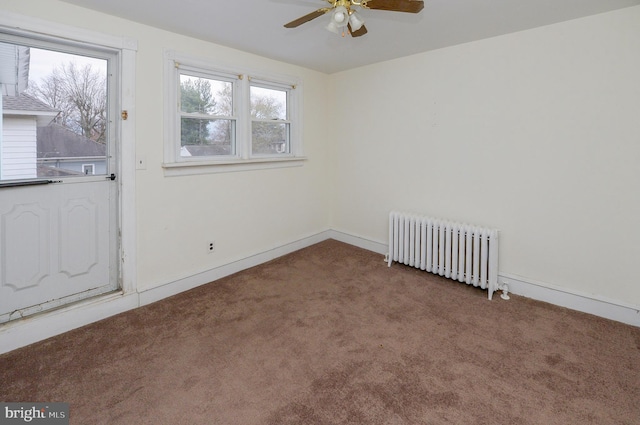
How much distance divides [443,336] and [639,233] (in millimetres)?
1740

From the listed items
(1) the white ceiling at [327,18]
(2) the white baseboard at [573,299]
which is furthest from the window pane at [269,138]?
(2) the white baseboard at [573,299]

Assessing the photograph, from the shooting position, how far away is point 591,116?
257 centimetres

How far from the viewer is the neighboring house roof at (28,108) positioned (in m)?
2.21

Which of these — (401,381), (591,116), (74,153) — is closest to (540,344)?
(401,381)

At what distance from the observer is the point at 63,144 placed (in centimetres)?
246

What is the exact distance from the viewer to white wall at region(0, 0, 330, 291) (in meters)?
2.71

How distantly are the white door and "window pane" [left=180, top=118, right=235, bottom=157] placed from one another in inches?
26.1

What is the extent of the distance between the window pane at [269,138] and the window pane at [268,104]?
0.09 meters

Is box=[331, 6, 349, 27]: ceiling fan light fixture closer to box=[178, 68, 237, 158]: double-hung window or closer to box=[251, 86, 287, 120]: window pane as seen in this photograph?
box=[178, 68, 237, 158]: double-hung window

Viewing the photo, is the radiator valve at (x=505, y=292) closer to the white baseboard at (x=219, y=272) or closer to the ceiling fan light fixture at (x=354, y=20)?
the white baseboard at (x=219, y=272)

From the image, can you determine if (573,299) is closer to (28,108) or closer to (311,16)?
(311,16)

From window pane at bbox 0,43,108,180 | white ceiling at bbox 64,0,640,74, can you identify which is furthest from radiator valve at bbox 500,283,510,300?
window pane at bbox 0,43,108,180

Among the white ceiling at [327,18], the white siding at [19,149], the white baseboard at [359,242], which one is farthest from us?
the white baseboard at [359,242]

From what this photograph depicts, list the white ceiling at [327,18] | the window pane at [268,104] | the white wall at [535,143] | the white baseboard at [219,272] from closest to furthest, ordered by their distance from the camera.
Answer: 1. the white ceiling at [327,18]
2. the white wall at [535,143]
3. the white baseboard at [219,272]
4. the window pane at [268,104]
